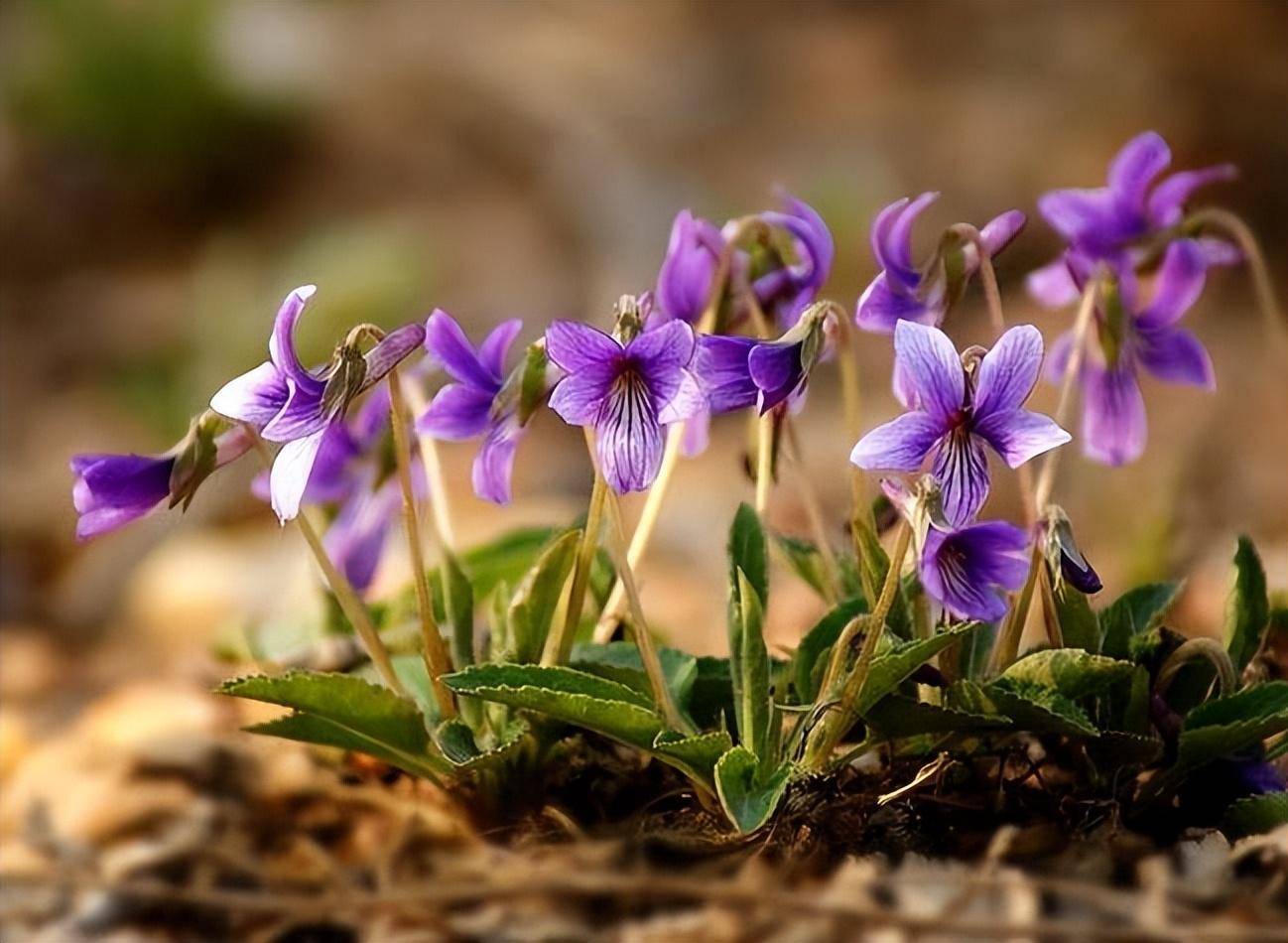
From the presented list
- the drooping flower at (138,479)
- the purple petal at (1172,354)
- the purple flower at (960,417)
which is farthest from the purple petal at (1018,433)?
the drooping flower at (138,479)

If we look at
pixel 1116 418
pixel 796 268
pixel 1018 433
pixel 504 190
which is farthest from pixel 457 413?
pixel 504 190

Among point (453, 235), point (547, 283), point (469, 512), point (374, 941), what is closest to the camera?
point (374, 941)

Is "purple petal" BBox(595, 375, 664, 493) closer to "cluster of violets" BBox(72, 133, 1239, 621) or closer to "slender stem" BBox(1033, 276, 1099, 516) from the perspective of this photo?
"cluster of violets" BBox(72, 133, 1239, 621)

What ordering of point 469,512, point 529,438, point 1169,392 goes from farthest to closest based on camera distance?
point 529,438, point 1169,392, point 469,512

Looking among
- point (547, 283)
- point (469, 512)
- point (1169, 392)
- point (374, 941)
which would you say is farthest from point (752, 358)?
point (547, 283)

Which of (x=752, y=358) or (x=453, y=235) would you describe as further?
(x=453, y=235)

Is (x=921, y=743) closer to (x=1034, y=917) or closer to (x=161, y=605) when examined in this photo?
(x=1034, y=917)
